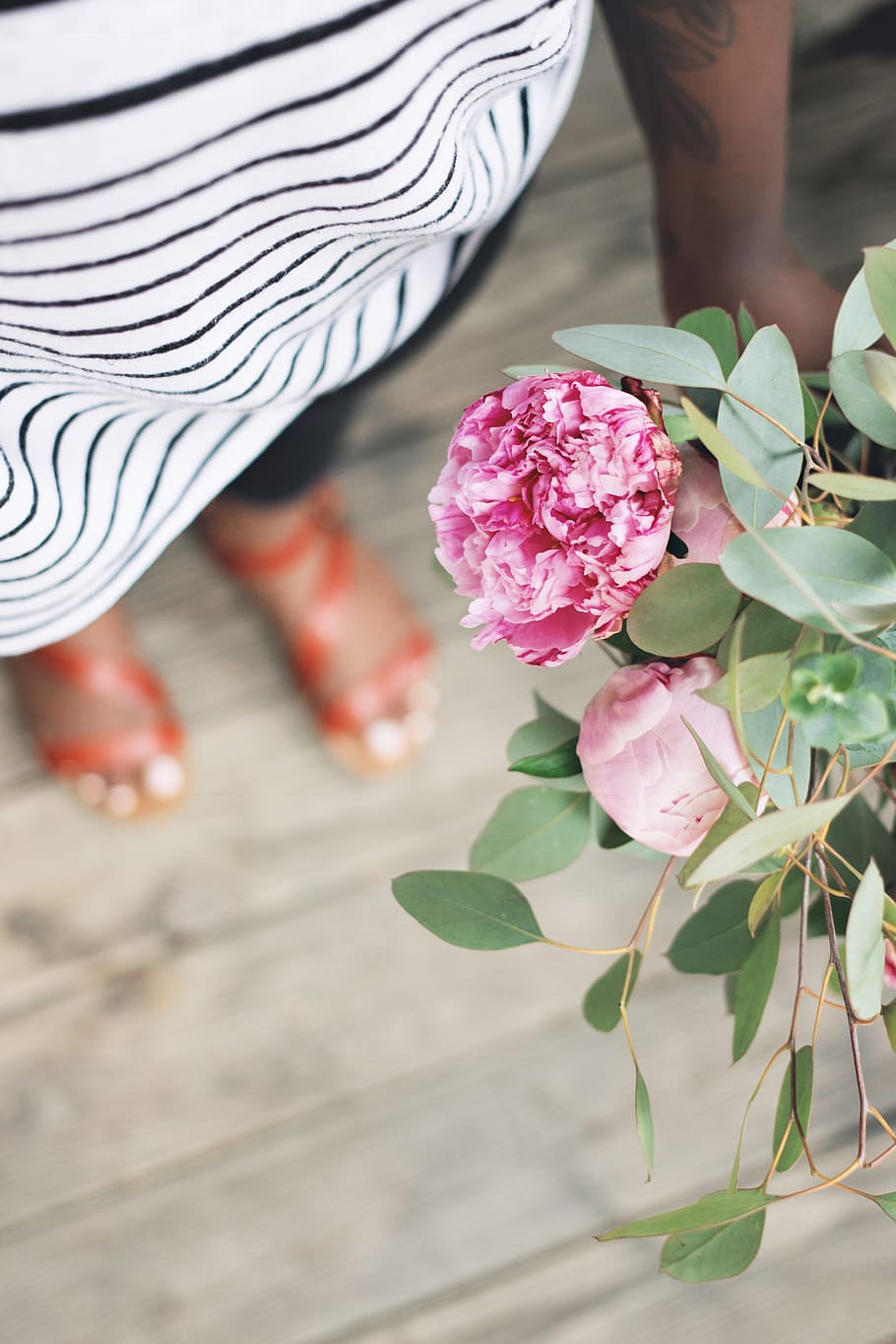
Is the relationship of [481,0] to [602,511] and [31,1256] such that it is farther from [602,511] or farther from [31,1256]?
[31,1256]

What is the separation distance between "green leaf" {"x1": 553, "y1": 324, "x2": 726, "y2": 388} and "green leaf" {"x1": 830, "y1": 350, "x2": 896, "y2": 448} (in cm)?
3

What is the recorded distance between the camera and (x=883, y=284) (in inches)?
11.2

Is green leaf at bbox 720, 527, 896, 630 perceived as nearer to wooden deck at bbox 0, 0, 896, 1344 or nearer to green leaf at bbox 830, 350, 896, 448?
green leaf at bbox 830, 350, 896, 448

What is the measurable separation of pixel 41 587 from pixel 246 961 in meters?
0.57

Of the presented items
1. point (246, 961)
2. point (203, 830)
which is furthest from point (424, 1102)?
point (203, 830)

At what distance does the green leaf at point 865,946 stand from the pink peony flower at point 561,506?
0.10m

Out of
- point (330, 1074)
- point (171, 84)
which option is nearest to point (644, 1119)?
point (171, 84)

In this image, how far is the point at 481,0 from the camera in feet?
1.03

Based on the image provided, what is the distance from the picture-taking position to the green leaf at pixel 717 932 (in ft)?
1.33

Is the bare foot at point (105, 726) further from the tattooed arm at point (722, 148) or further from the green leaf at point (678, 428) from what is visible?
the green leaf at point (678, 428)

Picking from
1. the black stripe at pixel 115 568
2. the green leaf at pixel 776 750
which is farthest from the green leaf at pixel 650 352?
the black stripe at pixel 115 568

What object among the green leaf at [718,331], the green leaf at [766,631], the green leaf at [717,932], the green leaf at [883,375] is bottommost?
the green leaf at [717,932]

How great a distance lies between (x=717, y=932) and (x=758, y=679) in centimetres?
17

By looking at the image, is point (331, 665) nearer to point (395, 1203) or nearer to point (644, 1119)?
point (395, 1203)
